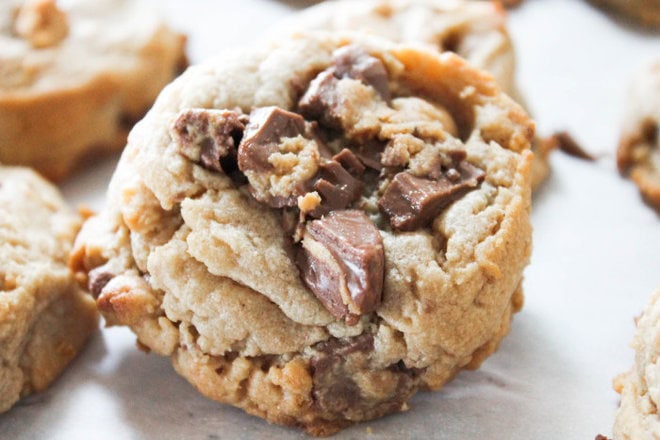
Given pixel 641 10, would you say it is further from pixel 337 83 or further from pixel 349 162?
pixel 349 162

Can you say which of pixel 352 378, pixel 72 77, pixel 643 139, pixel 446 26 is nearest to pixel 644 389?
pixel 352 378

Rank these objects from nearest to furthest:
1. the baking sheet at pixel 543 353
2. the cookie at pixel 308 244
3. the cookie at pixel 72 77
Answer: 1. the cookie at pixel 308 244
2. the baking sheet at pixel 543 353
3. the cookie at pixel 72 77

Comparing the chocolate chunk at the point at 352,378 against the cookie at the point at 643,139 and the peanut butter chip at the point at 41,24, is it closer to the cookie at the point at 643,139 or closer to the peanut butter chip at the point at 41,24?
the cookie at the point at 643,139

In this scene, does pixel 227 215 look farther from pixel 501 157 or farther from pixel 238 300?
pixel 501 157

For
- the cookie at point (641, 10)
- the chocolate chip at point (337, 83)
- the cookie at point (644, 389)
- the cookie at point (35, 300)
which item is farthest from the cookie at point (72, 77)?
the cookie at point (641, 10)

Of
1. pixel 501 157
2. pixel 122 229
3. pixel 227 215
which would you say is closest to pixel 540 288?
pixel 501 157
